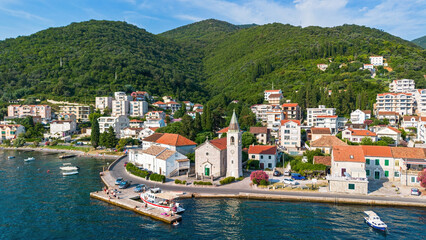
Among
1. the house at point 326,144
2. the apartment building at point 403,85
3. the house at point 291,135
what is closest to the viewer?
the house at point 326,144

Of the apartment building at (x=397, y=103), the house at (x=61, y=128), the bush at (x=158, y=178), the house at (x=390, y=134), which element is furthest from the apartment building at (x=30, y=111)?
the apartment building at (x=397, y=103)

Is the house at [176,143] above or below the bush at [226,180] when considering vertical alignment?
above

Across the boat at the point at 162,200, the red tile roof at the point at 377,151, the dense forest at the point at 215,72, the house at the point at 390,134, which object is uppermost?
the dense forest at the point at 215,72

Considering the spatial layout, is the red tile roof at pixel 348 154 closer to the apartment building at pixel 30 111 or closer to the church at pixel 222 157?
the church at pixel 222 157

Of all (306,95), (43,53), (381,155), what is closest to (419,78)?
(306,95)

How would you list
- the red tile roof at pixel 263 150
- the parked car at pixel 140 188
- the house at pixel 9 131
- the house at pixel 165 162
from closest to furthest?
the parked car at pixel 140 188 < the house at pixel 165 162 < the red tile roof at pixel 263 150 < the house at pixel 9 131

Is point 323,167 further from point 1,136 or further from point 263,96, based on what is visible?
point 1,136
